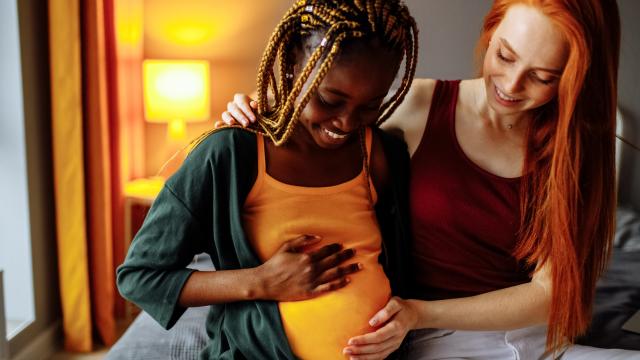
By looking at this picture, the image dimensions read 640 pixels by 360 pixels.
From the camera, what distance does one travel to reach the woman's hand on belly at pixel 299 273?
3.23 ft

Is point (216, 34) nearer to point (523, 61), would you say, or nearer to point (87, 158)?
point (87, 158)

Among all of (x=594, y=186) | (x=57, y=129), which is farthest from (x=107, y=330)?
(x=594, y=186)

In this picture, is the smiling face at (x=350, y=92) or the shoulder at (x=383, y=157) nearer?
the smiling face at (x=350, y=92)

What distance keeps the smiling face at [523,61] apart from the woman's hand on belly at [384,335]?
43 cm

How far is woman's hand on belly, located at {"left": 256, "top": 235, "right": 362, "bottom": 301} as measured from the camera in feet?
3.23

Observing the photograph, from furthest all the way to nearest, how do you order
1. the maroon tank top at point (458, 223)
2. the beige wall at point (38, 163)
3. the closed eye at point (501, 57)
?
the beige wall at point (38, 163), the maroon tank top at point (458, 223), the closed eye at point (501, 57)

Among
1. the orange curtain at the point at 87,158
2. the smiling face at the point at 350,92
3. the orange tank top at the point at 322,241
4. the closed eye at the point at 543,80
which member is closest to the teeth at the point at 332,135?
the smiling face at the point at 350,92

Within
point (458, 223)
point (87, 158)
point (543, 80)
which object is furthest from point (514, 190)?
point (87, 158)

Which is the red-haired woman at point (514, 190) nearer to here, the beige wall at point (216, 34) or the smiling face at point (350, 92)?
the smiling face at point (350, 92)

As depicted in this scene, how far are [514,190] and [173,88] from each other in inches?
75.4

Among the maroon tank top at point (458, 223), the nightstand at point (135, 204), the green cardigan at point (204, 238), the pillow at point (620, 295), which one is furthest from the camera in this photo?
the nightstand at point (135, 204)

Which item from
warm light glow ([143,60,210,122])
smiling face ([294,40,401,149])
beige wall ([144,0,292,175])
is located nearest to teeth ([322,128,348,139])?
smiling face ([294,40,401,149])

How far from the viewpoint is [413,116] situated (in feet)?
4.26

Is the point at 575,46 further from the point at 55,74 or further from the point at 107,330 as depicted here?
the point at 107,330
